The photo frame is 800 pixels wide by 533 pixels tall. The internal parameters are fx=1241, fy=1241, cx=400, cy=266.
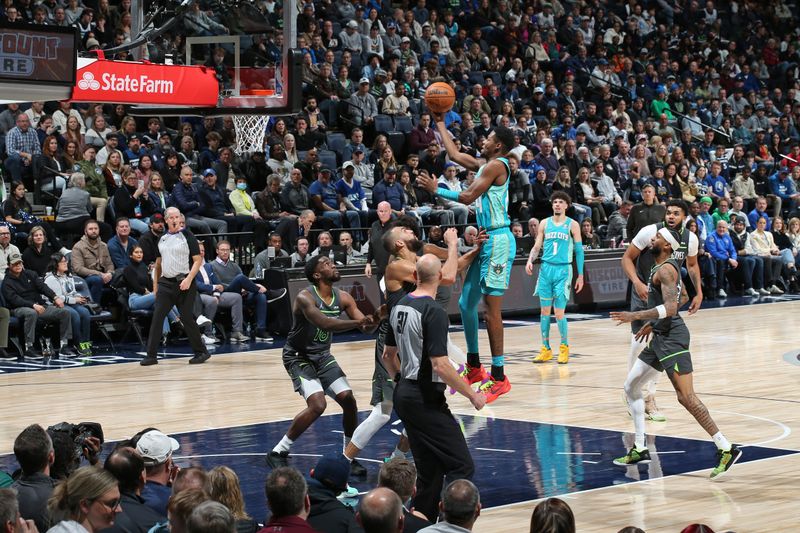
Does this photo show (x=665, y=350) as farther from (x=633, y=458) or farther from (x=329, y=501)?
(x=329, y=501)

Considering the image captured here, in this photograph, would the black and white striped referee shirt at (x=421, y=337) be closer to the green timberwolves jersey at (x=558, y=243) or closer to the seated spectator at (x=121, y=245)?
the green timberwolves jersey at (x=558, y=243)

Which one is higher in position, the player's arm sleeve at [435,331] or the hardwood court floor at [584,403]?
the player's arm sleeve at [435,331]

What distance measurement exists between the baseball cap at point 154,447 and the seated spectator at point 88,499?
1.04 metres

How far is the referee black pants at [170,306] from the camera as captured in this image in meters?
15.5

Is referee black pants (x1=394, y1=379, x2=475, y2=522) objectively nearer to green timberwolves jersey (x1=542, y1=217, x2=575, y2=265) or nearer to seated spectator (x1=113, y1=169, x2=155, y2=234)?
green timberwolves jersey (x1=542, y1=217, x2=575, y2=265)

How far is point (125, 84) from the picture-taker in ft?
40.6

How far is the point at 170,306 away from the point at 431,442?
8.84 m

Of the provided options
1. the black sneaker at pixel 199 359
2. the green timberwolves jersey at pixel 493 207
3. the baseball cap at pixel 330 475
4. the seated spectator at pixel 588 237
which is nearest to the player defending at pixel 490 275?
the green timberwolves jersey at pixel 493 207

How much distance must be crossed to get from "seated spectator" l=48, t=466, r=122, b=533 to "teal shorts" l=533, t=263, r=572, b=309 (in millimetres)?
10635

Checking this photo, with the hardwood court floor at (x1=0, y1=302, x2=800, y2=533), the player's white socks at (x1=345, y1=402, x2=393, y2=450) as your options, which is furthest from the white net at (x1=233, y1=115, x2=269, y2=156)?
the player's white socks at (x1=345, y1=402, x2=393, y2=450)

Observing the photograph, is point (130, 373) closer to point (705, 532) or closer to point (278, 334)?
point (278, 334)

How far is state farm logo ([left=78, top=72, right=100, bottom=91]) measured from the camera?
1203cm

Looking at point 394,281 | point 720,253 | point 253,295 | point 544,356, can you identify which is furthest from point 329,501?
point 720,253

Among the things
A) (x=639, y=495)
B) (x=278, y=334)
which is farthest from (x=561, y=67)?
(x=639, y=495)
